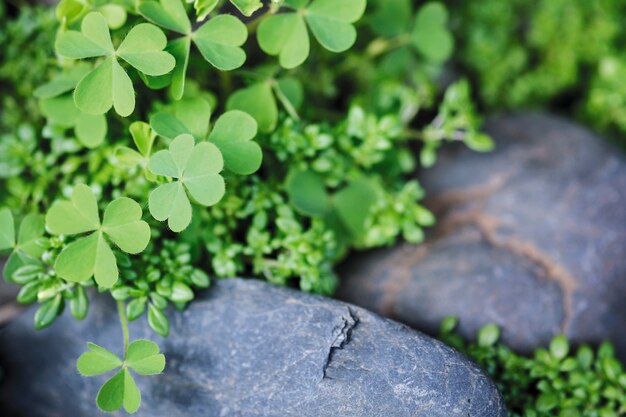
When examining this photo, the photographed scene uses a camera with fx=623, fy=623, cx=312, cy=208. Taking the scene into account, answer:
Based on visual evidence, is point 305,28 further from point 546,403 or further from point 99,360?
point 546,403

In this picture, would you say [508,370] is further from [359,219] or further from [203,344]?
[203,344]

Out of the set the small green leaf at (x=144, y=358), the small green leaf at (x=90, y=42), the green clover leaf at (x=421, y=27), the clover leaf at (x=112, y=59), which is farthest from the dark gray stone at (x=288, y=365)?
the green clover leaf at (x=421, y=27)

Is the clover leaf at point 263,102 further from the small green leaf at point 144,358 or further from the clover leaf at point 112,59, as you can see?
the small green leaf at point 144,358

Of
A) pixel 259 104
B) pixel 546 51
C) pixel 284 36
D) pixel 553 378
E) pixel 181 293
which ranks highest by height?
pixel 284 36

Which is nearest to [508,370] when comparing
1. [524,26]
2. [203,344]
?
[203,344]

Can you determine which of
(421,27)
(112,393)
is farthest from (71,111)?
(421,27)

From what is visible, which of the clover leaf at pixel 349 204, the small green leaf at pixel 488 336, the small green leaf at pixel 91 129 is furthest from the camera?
the clover leaf at pixel 349 204

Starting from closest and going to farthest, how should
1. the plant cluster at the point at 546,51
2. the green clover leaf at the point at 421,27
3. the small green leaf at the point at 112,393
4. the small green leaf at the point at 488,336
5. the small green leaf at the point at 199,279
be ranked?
the small green leaf at the point at 112,393
the small green leaf at the point at 199,279
the small green leaf at the point at 488,336
the green clover leaf at the point at 421,27
the plant cluster at the point at 546,51
